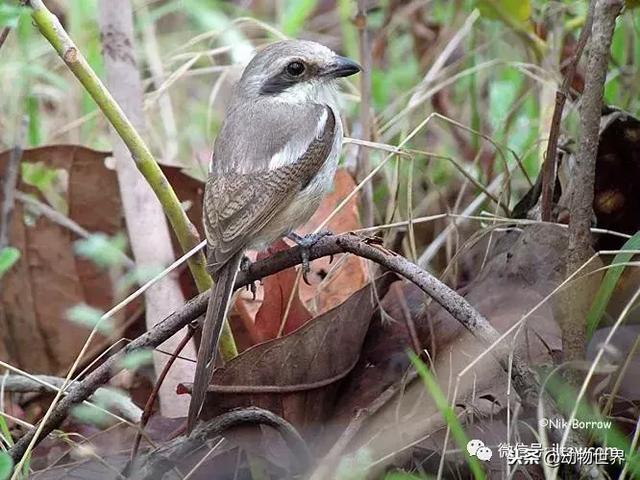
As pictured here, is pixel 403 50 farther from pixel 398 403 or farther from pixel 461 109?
pixel 398 403

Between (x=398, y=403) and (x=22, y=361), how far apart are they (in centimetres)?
170

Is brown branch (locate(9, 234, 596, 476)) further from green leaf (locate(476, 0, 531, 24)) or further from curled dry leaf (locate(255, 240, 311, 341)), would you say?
green leaf (locate(476, 0, 531, 24))

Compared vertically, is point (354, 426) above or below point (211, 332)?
below

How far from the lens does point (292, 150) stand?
3.48m

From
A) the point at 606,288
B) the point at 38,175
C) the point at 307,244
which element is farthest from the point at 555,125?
the point at 38,175

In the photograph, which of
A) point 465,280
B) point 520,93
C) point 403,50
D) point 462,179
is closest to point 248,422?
point 465,280

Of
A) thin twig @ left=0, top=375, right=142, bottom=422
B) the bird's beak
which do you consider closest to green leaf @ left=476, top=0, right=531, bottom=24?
the bird's beak

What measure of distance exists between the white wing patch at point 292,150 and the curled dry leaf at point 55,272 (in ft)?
3.16

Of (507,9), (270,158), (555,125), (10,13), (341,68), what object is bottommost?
(270,158)

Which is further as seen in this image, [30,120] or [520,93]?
[520,93]

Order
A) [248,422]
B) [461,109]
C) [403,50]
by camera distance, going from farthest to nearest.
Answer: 1. [403,50]
2. [461,109]
3. [248,422]

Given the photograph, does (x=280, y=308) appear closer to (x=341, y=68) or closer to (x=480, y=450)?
(x=341, y=68)

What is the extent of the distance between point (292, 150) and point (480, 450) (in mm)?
1278

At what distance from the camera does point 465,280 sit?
3.77 meters
